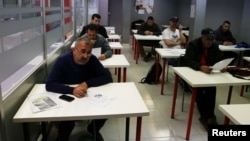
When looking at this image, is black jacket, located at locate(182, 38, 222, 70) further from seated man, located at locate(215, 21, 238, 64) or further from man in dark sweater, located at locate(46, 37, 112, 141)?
seated man, located at locate(215, 21, 238, 64)

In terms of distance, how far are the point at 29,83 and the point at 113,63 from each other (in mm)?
1274

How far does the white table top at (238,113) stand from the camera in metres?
1.60

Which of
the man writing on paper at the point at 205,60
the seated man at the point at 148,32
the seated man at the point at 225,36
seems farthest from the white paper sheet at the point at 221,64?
the seated man at the point at 148,32

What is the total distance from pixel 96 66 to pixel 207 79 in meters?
1.20

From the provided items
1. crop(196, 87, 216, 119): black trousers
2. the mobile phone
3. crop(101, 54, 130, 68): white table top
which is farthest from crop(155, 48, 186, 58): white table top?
the mobile phone

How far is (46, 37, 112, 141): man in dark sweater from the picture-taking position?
1.94m

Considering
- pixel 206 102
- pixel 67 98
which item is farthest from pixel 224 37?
pixel 67 98

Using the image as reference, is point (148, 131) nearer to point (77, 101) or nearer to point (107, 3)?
point (77, 101)

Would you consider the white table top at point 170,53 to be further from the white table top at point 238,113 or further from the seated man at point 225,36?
the white table top at point 238,113

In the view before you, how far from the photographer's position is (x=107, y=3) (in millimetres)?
9547

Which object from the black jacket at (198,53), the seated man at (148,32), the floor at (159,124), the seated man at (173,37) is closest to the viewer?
the floor at (159,124)

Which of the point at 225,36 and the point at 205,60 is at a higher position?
the point at 225,36

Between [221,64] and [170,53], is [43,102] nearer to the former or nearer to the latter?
[221,64]

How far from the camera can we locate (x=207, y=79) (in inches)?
97.3
